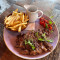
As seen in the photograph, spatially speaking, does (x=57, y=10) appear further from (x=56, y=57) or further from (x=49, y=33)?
(x=56, y=57)

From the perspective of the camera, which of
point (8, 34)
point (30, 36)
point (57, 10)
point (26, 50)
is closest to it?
point (26, 50)

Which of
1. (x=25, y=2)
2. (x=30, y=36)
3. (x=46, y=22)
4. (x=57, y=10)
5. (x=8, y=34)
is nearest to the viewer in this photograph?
(x=30, y=36)

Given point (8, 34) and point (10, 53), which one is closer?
point (10, 53)

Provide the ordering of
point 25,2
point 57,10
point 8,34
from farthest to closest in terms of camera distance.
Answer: point 25,2, point 57,10, point 8,34

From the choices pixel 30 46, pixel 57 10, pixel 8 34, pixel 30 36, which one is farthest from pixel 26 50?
pixel 57 10

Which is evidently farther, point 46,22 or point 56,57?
point 46,22

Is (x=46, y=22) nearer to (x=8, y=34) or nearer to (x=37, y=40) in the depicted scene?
(x=37, y=40)

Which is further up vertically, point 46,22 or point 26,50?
point 46,22

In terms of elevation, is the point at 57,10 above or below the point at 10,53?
above

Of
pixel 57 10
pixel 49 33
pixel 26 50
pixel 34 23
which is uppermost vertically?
pixel 57 10

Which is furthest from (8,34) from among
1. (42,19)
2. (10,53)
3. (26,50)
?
(42,19)
